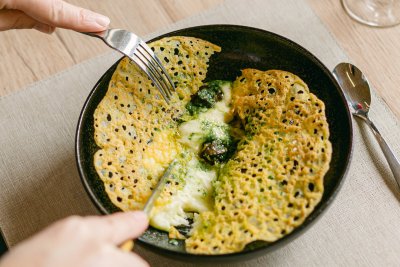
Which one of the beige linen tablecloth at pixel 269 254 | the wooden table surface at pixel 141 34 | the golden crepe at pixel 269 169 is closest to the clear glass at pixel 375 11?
the wooden table surface at pixel 141 34

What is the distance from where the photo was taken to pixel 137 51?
117cm

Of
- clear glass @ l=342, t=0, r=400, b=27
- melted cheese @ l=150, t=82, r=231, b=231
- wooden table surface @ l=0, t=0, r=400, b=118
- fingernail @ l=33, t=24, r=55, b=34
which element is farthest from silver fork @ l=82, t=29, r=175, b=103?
clear glass @ l=342, t=0, r=400, b=27

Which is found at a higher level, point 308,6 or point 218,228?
point 308,6

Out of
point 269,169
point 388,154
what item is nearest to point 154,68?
point 269,169

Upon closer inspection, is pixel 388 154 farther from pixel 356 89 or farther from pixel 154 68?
pixel 154 68

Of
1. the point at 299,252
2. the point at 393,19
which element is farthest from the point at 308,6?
the point at 299,252

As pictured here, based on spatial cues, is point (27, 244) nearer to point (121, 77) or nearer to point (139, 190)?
point (139, 190)

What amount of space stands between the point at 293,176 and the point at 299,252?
0.21m

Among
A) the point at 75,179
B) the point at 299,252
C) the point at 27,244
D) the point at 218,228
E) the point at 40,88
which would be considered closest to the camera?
the point at 27,244

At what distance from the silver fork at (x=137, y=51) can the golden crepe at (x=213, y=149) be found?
5cm

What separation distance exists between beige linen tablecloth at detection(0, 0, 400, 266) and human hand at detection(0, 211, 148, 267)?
0.35m

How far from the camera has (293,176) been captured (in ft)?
3.43

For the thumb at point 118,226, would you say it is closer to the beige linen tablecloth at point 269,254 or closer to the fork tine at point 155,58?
the beige linen tablecloth at point 269,254

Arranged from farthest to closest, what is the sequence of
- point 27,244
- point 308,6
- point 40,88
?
point 308,6, point 40,88, point 27,244
